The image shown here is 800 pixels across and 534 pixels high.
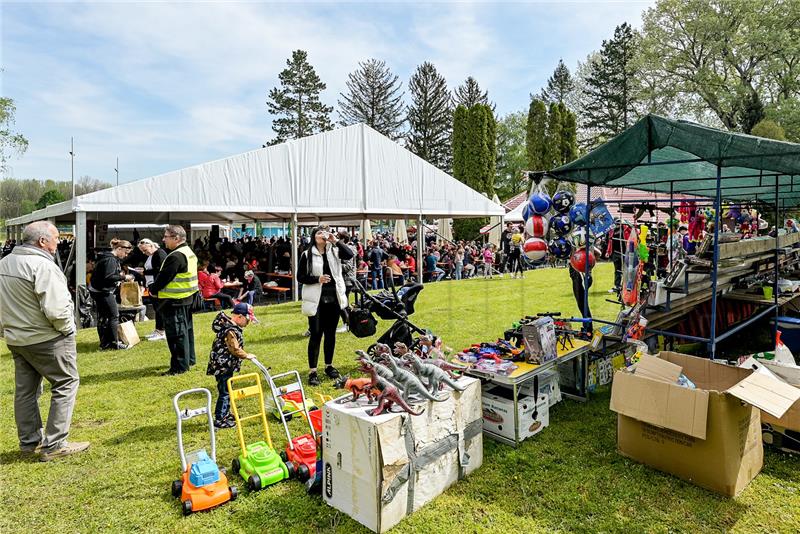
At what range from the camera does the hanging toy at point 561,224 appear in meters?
5.43

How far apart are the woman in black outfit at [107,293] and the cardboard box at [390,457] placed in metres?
5.25

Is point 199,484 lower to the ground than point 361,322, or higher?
lower

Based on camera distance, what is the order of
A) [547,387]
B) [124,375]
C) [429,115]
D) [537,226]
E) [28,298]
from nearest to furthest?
[28,298] → [547,387] → [537,226] → [124,375] → [429,115]

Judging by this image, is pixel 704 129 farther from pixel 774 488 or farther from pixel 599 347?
pixel 774 488

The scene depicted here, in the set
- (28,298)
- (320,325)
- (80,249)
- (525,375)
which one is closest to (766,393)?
(525,375)

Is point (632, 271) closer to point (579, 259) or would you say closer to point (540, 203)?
point (579, 259)

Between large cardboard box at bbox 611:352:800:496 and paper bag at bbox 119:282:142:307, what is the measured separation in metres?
7.93

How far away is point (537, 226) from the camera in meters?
5.48

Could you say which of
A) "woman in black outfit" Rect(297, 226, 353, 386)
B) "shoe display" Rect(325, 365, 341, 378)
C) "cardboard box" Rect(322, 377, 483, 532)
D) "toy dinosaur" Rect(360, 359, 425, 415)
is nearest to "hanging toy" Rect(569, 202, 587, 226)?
"woman in black outfit" Rect(297, 226, 353, 386)

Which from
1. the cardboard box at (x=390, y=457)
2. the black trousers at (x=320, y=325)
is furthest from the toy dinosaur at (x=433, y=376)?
the black trousers at (x=320, y=325)

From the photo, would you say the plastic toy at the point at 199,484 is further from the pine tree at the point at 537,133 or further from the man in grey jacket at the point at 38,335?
the pine tree at the point at 537,133

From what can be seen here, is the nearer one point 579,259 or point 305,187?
point 579,259

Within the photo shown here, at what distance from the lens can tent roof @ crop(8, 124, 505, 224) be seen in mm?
8852

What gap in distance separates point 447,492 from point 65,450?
3.04m
